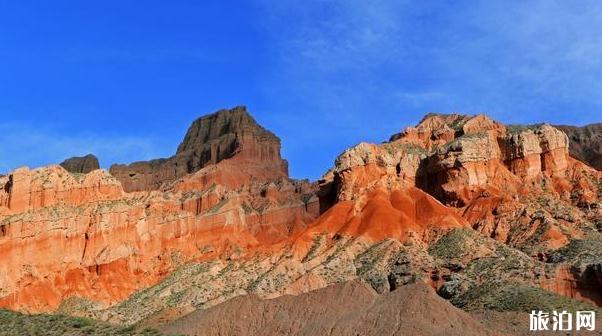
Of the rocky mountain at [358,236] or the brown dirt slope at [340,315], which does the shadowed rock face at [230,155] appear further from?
the brown dirt slope at [340,315]

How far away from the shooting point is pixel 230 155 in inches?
7357

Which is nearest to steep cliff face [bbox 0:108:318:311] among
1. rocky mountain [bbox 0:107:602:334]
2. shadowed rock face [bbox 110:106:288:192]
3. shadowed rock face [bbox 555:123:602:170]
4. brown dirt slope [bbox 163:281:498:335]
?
rocky mountain [bbox 0:107:602:334]

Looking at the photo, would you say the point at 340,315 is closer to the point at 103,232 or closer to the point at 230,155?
the point at 103,232

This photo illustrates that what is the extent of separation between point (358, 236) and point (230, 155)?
72894 millimetres

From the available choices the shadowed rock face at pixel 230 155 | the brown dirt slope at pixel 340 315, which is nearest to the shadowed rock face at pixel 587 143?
the shadowed rock face at pixel 230 155

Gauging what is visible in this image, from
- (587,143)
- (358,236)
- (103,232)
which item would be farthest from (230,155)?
(358,236)

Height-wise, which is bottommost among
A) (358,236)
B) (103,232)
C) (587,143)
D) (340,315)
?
(340,315)

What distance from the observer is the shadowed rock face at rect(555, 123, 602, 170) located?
167m

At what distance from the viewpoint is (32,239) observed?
123562 mm

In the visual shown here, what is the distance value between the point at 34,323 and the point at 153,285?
6107 cm

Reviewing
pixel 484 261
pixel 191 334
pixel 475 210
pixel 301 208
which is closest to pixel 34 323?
pixel 191 334

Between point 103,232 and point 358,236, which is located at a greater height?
point 103,232

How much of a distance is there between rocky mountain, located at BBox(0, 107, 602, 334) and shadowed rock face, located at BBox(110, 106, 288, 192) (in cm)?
3361

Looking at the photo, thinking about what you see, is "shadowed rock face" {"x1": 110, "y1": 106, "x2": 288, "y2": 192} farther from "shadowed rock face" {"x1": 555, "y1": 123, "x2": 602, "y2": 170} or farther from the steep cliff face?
"shadowed rock face" {"x1": 555, "y1": 123, "x2": 602, "y2": 170}
